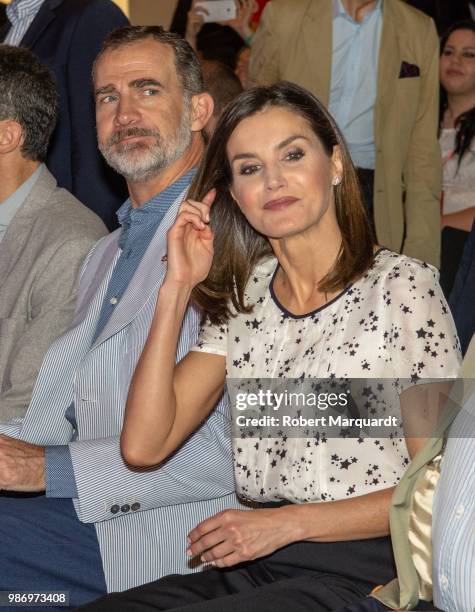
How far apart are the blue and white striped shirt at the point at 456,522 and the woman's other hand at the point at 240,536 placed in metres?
0.33

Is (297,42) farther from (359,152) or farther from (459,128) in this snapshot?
(459,128)

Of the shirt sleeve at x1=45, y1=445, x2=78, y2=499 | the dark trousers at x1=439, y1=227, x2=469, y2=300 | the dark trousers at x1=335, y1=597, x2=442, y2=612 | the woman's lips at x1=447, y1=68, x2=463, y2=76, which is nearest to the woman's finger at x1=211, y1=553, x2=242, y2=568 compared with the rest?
the dark trousers at x1=335, y1=597, x2=442, y2=612

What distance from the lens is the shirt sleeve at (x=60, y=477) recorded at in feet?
7.88

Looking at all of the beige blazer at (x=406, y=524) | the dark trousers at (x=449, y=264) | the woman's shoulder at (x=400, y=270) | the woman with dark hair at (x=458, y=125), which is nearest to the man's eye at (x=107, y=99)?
the woman's shoulder at (x=400, y=270)

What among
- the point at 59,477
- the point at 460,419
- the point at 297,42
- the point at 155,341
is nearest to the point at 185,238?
the point at 155,341

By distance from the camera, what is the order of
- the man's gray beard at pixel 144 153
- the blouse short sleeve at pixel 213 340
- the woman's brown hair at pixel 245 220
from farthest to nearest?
the man's gray beard at pixel 144 153 < the blouse short sleeve at pixel 213 340 < the woman's brown hair at pixel 245 220

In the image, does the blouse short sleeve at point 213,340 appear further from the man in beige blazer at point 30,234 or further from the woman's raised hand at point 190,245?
the man in beige blazer at point 30,234

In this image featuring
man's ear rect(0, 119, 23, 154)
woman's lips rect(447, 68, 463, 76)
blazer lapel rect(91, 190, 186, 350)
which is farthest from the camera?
woman's lips rect(447, 68, 463, 76)

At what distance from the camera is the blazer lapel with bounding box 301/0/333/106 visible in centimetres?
418

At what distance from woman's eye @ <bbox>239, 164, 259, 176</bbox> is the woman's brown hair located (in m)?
0.06

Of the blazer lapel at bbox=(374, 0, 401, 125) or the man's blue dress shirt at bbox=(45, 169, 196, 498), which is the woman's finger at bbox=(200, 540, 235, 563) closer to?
the man's blue dress shirt at bbox=(45, 169, 196, 498)

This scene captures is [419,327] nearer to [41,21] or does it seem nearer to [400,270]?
[400,270]

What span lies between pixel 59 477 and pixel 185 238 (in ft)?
1.98

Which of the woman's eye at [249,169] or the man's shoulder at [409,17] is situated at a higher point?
the man's shoulder at [409,17]
